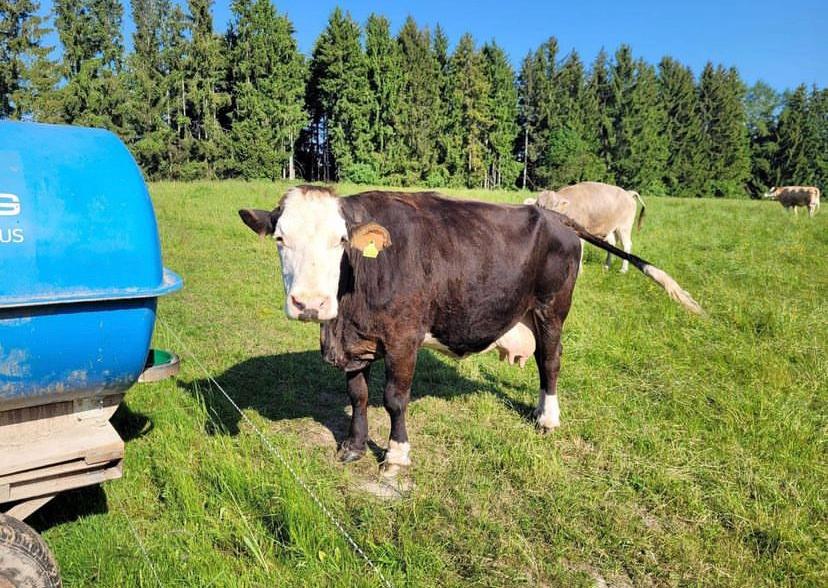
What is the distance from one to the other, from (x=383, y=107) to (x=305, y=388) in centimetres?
4003

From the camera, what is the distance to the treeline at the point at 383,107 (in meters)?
35.8

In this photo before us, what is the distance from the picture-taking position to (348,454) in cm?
389

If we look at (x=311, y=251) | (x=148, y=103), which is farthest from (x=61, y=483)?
(x=148, y=103)

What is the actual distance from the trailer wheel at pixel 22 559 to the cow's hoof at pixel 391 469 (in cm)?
189

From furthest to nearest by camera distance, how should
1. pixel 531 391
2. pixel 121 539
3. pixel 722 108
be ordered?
pixel 722 108 → pixel 531 391 → pixel 121 539

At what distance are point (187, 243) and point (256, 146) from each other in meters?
28.2

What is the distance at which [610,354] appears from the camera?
5.90 metres

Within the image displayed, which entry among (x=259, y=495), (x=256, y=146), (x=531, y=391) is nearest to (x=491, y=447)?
(x=531, y=391)

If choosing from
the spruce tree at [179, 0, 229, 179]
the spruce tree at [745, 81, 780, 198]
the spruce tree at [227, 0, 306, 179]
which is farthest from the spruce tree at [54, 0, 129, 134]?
the spruce tree at [745, 81, 780, 198]

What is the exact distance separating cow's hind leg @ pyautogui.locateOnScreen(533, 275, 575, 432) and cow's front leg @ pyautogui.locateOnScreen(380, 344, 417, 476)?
1.18 meters

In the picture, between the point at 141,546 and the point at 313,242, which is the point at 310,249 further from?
the point at 141,546

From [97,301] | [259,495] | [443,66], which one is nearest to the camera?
[97,301]

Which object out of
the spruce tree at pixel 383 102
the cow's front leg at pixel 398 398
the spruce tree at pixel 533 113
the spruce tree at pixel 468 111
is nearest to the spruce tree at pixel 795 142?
the spruce tree at pixel 533 113

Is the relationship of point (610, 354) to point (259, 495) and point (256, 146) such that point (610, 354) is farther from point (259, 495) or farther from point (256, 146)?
point (256, 146)
